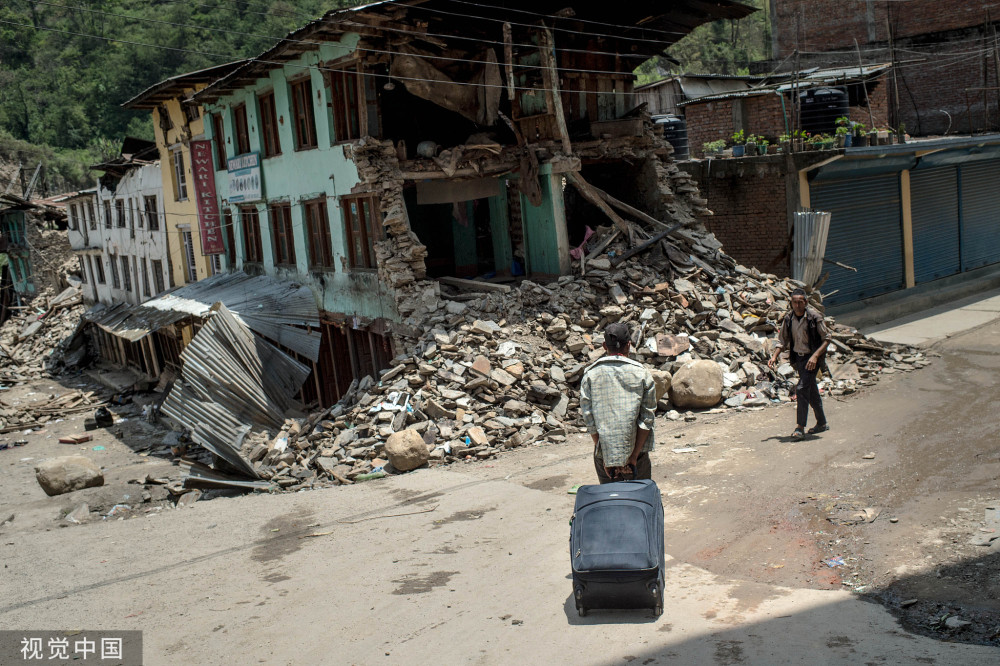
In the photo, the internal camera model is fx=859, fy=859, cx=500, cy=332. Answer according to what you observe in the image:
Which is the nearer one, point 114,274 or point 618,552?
point 618,552

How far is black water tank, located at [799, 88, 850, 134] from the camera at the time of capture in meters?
20.7

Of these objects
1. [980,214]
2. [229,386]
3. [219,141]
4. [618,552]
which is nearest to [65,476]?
[229,386]

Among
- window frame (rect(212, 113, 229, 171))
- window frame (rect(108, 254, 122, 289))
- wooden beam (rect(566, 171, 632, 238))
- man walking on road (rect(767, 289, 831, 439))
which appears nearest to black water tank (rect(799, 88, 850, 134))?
wooden beam (rect(566, 171, 632, 238))

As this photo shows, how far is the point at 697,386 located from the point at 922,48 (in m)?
24.2

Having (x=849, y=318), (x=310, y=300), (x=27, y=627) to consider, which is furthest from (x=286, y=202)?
(x=27, y=627)

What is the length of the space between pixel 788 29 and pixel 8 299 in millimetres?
37780

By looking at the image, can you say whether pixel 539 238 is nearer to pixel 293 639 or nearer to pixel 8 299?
pixel 293 639

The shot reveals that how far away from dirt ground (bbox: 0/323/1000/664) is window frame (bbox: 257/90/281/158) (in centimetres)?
1094

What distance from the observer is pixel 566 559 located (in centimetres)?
723

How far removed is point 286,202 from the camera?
2059 cm

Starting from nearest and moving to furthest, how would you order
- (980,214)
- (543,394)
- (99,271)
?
(543,394) < (980,214) < (99,271)

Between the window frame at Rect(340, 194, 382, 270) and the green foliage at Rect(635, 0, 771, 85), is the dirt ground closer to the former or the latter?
the window frame at Rect(340, 194, 382, 270)

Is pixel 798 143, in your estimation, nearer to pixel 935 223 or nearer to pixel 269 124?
pixel 935 223

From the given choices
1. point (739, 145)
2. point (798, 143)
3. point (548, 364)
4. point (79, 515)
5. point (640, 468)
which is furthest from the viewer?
point (739, 145)
